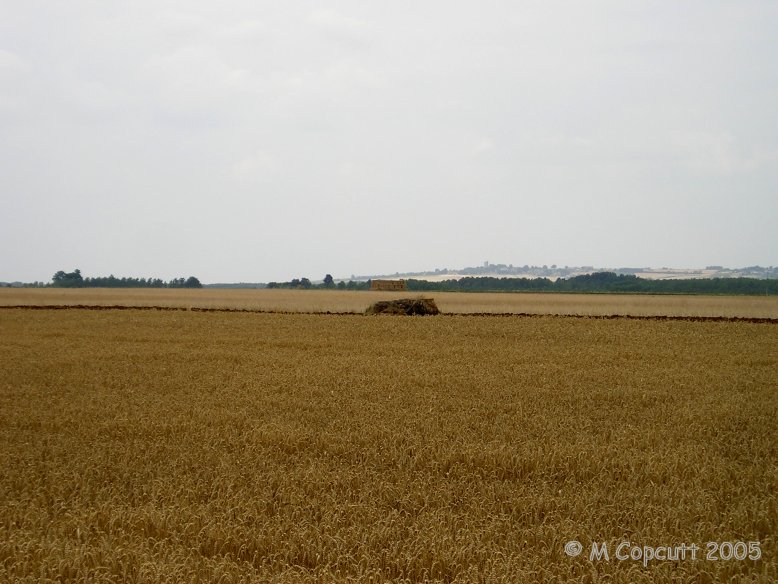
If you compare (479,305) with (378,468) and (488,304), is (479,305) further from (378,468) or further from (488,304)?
(378,468)

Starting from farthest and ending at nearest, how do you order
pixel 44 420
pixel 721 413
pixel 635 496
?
pixel 721 413 < pixel 44 420 < pixel 635 496

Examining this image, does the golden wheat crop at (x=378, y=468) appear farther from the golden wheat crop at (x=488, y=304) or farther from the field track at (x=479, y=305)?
the golden wheat crop at (x=488, y=304)

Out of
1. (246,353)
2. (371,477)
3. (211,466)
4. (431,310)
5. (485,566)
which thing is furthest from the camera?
(431,310)

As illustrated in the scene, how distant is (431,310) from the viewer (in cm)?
4103

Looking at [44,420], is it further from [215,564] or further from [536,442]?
[536,442]

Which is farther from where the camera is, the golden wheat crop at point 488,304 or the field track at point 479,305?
the golden wheat crop at point 488,304

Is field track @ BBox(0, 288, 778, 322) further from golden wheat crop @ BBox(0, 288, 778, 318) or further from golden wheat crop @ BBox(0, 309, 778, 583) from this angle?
golden wheat crop @ BBox(0, 309, 778, 583)

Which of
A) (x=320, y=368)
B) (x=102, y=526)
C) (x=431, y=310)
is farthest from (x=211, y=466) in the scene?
(x=431, y=310)

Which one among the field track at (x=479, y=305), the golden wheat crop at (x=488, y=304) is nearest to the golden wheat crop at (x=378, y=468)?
the field track at (x=479, y=305)

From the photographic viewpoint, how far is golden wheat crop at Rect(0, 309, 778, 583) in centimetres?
548

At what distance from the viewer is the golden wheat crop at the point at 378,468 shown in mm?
5480

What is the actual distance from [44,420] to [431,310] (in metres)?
31.4

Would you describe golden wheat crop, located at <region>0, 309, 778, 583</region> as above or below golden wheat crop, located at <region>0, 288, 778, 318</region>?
below

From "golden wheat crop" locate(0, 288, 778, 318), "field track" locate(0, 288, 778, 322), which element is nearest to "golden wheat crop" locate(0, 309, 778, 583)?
"field track" locate(0, 288, 778, 322)
